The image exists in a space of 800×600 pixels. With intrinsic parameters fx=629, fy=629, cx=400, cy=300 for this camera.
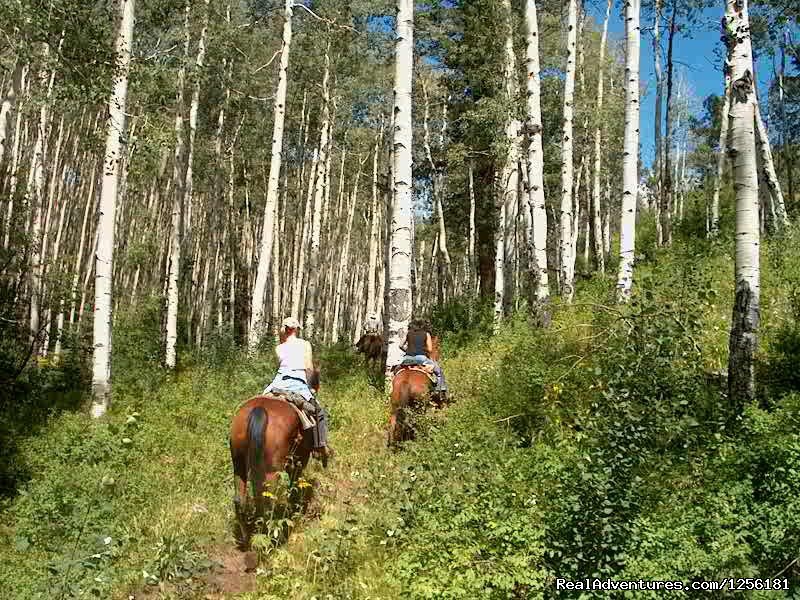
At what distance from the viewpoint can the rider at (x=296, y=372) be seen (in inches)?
296

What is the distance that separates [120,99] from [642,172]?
1797 inches

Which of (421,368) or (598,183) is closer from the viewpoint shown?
(421,368)

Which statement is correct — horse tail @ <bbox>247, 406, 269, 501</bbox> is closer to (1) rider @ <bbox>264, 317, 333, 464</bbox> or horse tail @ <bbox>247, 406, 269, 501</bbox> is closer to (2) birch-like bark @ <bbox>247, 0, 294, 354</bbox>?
(1) rider @ <bbox>264, 317, 333, 464</bbox>

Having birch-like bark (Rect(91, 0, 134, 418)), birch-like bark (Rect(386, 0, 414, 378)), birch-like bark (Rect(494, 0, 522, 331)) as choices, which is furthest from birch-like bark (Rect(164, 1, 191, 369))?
birch-like bark (Rect(494, 0, 522, 331))

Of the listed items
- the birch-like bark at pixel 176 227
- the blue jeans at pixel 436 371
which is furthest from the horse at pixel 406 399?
the birch-like bark at pixel 176 227

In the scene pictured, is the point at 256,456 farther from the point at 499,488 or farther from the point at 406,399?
the point at 406,399

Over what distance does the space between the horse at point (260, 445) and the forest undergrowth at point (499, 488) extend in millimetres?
500

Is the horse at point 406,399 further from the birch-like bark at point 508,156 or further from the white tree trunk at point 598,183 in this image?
the white tree trunk at point 598,183

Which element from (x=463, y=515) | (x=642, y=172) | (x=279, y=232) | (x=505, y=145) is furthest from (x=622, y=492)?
(x=642, y=172)

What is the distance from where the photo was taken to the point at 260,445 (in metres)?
6.38

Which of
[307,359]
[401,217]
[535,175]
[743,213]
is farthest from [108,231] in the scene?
[743,213]

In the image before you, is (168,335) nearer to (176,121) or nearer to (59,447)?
(176,121)

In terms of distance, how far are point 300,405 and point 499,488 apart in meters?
2.69

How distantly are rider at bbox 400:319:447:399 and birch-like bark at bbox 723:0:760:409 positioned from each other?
12.9 feet
